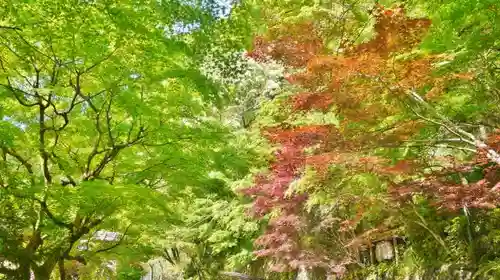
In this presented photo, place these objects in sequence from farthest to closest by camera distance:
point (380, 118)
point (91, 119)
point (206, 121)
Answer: point (206, 121)
point (91, 119)
point (380, 118)

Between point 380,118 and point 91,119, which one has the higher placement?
point 91,119

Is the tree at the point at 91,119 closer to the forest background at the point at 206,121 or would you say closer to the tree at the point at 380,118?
the forest background at the point at 206,121

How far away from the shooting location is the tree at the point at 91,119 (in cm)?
529

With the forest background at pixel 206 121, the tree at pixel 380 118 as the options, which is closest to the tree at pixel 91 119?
the forest background at pixel 206 121

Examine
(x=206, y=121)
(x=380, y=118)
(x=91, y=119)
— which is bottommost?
(x=380, y=118)

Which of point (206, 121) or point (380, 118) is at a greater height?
point (206, 121)

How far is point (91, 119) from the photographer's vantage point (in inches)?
298

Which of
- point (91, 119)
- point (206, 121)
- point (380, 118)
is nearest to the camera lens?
point (380, 118)

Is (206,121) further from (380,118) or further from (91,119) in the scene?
(380,118)

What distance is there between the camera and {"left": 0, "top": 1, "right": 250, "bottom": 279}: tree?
529cm

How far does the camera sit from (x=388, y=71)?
6.12 m

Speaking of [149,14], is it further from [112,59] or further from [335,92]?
[335,92]

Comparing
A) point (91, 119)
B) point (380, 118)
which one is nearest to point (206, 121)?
point (91, 119)

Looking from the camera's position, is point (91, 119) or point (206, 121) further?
point (206, 121)
